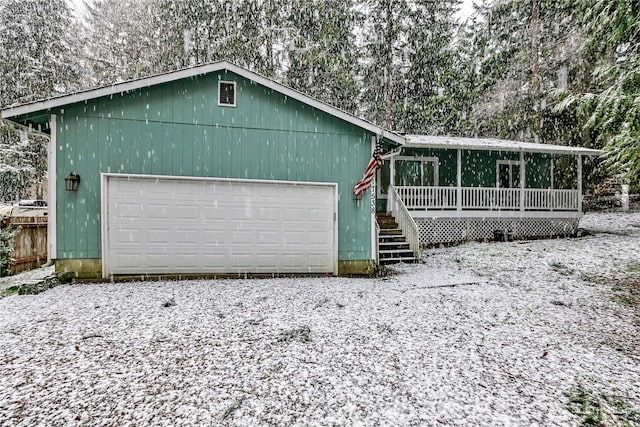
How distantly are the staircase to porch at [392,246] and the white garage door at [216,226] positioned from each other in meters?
2.30

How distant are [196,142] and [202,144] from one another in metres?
0.13

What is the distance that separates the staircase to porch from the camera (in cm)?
991

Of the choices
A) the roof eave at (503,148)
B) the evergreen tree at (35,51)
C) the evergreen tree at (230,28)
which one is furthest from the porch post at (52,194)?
the evergreen tree at (35,51)

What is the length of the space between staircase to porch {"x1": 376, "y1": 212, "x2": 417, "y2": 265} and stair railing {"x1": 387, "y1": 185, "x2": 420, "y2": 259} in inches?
5.1

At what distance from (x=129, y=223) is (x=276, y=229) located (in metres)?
3.00

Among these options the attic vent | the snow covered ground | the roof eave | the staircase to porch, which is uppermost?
the attic vent

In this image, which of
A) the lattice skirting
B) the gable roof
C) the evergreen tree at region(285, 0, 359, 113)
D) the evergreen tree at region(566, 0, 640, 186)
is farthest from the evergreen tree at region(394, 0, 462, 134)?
the gable roof

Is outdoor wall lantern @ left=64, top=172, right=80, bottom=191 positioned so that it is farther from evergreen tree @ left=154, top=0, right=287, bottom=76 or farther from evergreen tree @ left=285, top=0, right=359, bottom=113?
evergreen tree @ left=285, top=0, right=359, bottom=113

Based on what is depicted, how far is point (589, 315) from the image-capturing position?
18.0 feet

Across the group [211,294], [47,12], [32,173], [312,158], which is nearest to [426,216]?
[312,158]

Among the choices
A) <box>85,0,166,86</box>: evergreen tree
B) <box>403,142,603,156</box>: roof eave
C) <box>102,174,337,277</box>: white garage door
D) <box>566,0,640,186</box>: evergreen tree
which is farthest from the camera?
<box>85,0,166,86</box>: evergreen tree

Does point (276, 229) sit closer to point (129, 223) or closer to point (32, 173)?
point (129, 223)

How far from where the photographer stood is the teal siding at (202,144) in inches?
278

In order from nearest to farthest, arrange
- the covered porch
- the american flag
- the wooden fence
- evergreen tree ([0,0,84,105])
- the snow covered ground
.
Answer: the snow covered ground, the american flag, the wooden fence, the covered porch, evergreen tree ([0,0,84,105])
